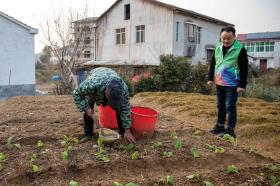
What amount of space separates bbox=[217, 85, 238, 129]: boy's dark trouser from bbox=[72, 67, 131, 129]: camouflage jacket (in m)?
1.66

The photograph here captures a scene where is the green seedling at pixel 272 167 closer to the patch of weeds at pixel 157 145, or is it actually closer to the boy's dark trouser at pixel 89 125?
the patch of weeds at pixel 157 145

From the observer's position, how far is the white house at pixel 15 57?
40.5ft

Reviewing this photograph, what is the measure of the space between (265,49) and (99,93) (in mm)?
42881

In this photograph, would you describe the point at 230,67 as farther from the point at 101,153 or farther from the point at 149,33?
the point at 149,33

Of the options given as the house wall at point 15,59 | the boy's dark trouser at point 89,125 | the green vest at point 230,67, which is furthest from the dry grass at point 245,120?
the house wall at point 15,59

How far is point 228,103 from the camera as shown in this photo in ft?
15.3

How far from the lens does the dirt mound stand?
328 cm

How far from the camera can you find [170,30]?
1931 centimetres

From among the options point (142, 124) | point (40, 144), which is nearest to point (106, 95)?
point (142, 124)

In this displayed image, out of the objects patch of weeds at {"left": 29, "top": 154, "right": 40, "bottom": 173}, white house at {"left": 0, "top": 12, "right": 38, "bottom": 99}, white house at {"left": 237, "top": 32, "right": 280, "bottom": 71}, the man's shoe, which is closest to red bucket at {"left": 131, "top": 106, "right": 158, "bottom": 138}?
the man's shoe

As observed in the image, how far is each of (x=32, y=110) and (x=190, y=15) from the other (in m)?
15.5

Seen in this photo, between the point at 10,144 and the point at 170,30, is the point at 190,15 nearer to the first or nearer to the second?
the point at 170,30

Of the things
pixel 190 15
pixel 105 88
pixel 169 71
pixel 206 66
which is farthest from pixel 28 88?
pixel 190 15

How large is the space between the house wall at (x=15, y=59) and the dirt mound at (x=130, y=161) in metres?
8.22
